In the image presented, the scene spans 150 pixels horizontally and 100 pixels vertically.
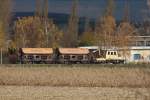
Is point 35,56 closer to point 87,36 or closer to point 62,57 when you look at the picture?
point 62,57

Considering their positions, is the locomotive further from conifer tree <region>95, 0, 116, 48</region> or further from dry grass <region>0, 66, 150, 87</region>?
dry grass <region>0, 66, 150, 87</region>

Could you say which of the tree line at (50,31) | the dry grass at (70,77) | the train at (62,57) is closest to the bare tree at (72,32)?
the tree line at (50,31)

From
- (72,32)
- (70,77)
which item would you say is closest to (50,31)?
(72,32)

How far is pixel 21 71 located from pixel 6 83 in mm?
4126

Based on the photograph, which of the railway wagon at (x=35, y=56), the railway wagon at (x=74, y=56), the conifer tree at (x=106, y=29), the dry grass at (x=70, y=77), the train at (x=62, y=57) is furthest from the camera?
the conifer tree at (x=106, y=29)

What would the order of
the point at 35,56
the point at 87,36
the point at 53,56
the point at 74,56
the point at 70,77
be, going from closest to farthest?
the point at 70,77 < the point at 35,56 < the point at 74,56 < the point at 53,56 < the point at 87,36

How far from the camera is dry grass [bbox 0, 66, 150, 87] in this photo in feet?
102

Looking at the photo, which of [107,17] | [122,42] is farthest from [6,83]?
[107,17]

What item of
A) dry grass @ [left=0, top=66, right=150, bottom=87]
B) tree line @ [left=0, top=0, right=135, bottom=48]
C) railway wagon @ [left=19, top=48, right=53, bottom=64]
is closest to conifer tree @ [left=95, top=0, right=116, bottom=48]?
tree line @ [left=0, top=0, right=135, bottom=48]

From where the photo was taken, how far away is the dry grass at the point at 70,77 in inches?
1225

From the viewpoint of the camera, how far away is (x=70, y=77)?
33500mm

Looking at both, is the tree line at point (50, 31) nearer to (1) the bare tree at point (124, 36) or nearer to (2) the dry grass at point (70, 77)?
(1) the bare tree at point (124, 36)

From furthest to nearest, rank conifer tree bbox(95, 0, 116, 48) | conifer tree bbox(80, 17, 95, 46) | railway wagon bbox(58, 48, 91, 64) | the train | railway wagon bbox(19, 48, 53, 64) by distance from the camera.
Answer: conifer tree bbox(80, 17, 95, 46) → conifer tree bbox(95, 0, 116, 48) → railway wagon bbox(58, 48, 91, 64) → the train → railway wagon bbox(19, 48, 53, 64)

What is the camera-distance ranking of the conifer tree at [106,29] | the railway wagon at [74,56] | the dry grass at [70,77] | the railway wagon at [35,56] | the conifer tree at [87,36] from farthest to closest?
the conifer tree at [87,36], the conifer tree at [106,29], the railway wagon at [74,56], the railway wagon at [35,56], the dry grass at [70,77]
